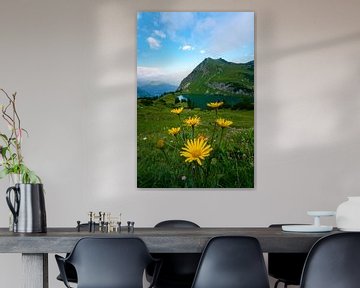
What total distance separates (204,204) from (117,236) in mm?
2159

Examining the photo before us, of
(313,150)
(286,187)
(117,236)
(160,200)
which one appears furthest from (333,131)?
(117,236)

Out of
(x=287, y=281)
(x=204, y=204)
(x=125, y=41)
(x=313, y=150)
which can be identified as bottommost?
(x=287, y=281)

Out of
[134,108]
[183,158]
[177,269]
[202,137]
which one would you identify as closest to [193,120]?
[202,137]

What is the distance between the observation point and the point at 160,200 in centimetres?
547

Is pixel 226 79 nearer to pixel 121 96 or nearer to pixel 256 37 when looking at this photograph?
pixel 256 37

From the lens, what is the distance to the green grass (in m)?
5.50

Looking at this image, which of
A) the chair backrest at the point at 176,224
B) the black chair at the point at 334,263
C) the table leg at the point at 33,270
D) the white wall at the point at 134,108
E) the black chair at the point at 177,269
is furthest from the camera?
the white wall at the point at 134,108

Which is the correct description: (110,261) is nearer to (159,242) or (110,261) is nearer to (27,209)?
(159,242)

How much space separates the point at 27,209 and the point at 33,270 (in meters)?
0.32

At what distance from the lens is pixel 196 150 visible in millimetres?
5551

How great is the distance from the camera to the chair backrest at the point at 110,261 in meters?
3.32

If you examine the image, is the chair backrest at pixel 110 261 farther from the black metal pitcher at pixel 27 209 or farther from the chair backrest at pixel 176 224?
the chair backrest at pixel 176 224

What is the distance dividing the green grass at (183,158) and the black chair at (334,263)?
2.24 m

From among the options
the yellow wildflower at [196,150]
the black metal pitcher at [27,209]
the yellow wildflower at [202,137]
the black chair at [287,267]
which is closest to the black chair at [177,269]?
the black chair at [287,267]
